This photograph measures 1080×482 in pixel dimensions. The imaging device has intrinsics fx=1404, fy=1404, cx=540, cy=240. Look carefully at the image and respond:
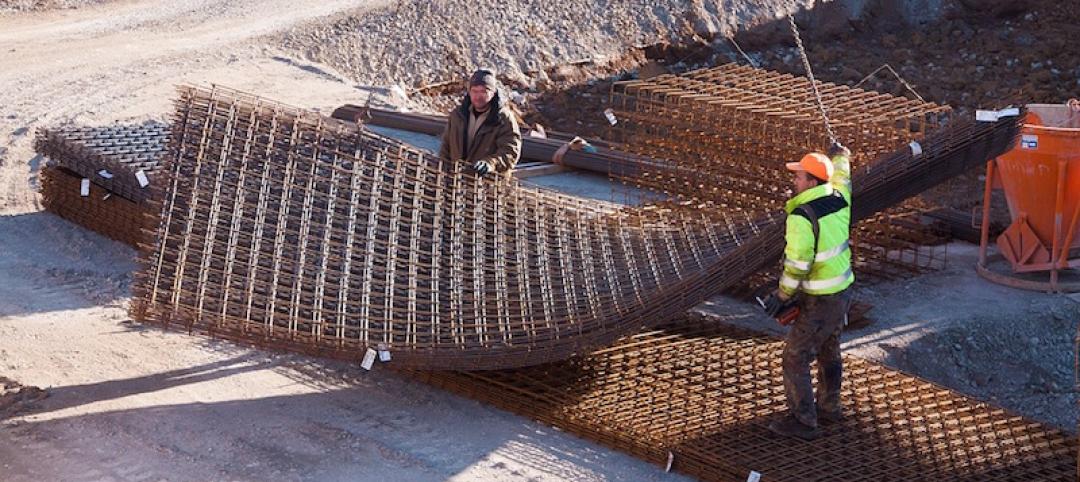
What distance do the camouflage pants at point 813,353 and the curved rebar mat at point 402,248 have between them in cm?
82

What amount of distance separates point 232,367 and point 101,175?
133 inches

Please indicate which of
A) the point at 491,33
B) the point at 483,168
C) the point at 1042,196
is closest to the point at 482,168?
the point at 483,168

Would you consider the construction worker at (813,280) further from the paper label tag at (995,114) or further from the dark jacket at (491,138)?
the dark jacket at (491,138)

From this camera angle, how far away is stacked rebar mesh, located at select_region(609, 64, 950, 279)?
10617 millimetres

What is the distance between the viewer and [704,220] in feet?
33.5

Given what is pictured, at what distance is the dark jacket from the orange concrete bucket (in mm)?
4489

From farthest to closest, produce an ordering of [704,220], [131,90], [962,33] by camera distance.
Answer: [962,33] < [131,90] < [704,220]

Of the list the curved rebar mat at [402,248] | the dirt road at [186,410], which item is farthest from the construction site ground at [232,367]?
the curved rebar mat at [402,248]

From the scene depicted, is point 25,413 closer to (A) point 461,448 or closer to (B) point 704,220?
(A) point 461,448


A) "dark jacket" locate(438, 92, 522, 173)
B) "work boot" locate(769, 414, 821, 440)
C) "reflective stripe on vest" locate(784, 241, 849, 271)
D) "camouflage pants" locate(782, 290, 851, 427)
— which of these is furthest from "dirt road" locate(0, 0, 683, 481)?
"dark jacket" locate(438, 92, 522, 173)

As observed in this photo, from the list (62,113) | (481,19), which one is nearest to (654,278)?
(62,113)

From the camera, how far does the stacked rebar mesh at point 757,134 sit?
1062 centimetres

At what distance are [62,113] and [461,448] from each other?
9569mm

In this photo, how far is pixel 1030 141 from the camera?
11578mm
